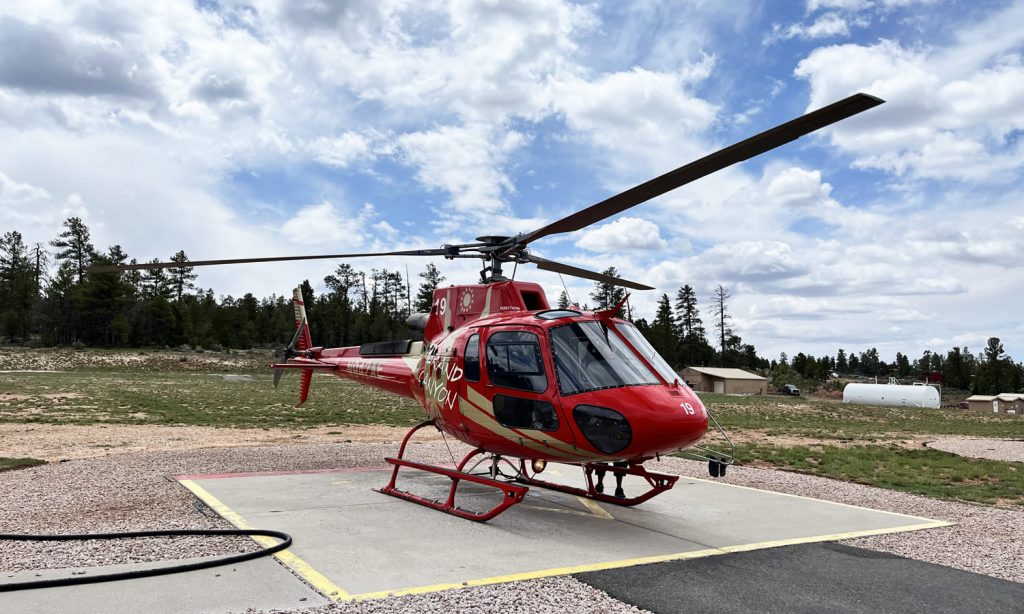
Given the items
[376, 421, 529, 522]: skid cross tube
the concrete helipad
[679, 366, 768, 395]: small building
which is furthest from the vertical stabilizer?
[679, 366, 768, 395]: small building

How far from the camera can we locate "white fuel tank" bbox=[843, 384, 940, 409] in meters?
49.2

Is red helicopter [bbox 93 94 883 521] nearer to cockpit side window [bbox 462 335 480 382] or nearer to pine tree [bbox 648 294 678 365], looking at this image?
cockpit side window [bbox 462 335 480 382]

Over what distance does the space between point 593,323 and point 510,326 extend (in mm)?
936

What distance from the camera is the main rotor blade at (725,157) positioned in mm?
4422

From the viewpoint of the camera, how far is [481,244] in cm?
889

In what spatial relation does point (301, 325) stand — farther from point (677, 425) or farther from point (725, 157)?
point (725, 157)

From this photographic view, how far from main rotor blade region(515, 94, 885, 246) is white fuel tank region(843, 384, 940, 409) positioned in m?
51.0

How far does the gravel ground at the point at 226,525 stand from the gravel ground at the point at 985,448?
739 centimetres

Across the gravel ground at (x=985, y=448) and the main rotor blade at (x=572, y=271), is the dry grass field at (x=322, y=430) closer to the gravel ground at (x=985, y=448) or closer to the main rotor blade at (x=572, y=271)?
the gravel ground at (x=985, y=448)

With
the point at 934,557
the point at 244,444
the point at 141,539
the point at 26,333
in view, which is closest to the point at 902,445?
the point at 934,557

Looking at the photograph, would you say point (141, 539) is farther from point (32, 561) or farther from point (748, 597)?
point (748, 597)

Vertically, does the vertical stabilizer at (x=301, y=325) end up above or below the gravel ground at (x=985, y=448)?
above

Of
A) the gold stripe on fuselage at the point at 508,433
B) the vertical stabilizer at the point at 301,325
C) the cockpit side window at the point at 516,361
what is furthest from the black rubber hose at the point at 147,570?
the vertical stabilizer at the point at 301,325

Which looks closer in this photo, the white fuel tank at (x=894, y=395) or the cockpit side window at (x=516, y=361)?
the cockpit side window at (x=516, y=361)
